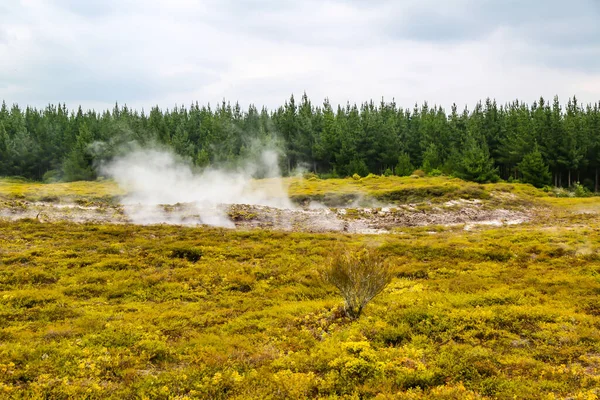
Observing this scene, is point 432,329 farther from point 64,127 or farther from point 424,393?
point 64,127

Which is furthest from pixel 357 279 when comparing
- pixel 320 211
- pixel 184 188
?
pixel 184 188

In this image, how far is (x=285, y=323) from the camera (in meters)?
15.6

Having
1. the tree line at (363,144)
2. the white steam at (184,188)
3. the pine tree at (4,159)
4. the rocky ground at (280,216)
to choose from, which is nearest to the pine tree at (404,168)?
the tree line at (363,144)

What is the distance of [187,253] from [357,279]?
14188 millimetres

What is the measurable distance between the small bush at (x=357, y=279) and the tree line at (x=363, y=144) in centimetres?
6265

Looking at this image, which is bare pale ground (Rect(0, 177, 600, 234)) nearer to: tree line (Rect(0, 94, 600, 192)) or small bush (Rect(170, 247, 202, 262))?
small bush (Rect(170, 247, 202, 262))

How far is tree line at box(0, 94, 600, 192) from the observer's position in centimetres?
7994

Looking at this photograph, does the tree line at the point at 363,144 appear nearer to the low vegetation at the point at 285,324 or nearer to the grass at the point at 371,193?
the grass at the point at 371,193

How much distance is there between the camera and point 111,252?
87.2 feet

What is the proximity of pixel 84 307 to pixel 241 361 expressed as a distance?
8.72m

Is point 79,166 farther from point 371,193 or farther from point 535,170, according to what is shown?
point 535,170

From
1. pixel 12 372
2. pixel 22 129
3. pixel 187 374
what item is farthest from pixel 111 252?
pixel 22 129

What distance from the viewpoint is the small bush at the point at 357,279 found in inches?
633

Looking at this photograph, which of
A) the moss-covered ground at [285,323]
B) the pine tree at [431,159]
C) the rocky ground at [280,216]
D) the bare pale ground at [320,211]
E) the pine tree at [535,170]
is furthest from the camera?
the pine tree at [431,159]
